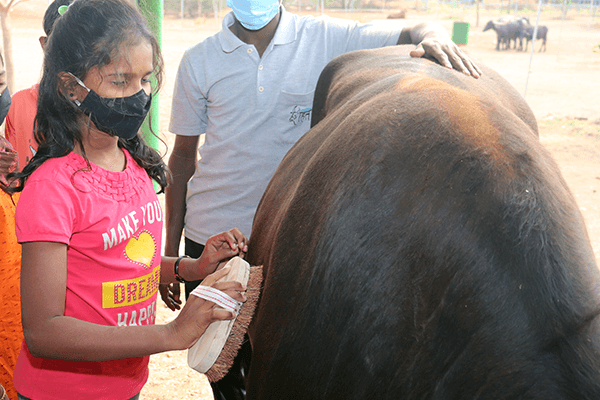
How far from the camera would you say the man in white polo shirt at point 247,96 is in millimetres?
2375

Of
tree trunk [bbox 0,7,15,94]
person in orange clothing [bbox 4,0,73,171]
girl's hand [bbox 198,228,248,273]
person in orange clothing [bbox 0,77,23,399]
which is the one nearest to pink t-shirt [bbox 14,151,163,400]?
girl's hand [bbox 198,228,248,273]

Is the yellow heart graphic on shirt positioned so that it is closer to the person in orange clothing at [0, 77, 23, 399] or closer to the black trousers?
the black trousers

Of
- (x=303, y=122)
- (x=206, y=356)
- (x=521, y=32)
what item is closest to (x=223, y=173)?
(x=303, y=122)

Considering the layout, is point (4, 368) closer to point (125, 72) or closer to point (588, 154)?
point (125, 72)

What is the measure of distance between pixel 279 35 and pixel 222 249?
1.03 m

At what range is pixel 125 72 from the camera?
1472mm

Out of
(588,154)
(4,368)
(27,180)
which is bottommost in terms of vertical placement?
(588,154)

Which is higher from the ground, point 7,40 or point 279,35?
point 279,35

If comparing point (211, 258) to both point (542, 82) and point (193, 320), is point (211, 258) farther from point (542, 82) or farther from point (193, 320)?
point (542, 82)

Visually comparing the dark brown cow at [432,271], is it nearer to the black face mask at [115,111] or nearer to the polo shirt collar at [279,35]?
the black face mask at [115,111]

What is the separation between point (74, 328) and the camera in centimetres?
130

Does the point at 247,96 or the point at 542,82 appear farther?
the point at 542,82

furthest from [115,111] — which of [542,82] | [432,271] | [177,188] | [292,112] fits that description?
[542,82]

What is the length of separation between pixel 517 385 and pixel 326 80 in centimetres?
168
